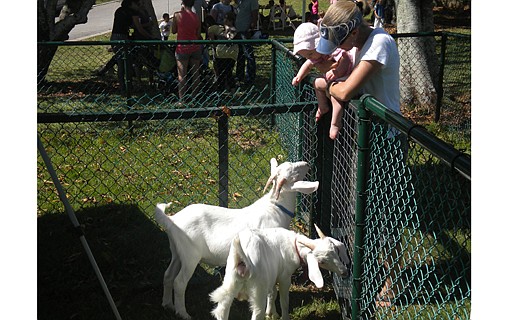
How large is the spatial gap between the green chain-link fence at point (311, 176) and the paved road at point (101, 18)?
10.2 m

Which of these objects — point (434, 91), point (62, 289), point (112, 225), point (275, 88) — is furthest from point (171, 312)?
point (434, 91)

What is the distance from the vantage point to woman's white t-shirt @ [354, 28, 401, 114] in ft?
11.2

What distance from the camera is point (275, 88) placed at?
7.99 metres

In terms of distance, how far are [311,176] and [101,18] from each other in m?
23.5

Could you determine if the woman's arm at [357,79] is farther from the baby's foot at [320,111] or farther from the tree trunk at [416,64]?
the tree trunk at [416,64]

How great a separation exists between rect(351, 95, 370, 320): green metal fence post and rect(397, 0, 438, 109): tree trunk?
6565 millimetres

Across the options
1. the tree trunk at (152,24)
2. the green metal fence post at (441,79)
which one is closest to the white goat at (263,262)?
the green metal fence post at (441,79)

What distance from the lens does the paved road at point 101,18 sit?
A: 2194 cm

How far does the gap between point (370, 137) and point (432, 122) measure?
6.15 meters

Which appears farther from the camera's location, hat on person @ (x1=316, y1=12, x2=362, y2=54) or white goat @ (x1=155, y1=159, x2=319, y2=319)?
white goat @ (x1=155, y1=159, x2=319, y2=319)

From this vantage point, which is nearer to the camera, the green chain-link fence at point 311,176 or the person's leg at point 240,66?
the green chain-link fence at point 311,176

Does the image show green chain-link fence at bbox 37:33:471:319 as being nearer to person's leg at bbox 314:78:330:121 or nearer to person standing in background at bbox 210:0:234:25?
person's leg at bbox 314:78:330:121

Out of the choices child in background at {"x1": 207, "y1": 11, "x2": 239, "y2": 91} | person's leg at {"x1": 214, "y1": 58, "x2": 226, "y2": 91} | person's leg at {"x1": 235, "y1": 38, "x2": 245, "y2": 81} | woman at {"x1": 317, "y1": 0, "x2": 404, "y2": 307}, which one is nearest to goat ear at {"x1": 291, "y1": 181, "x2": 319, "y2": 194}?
woman at {"x1": 317, "y1": 0, "x2": 404, "y2": 307}

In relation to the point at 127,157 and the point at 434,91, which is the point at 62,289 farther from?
the point at 434,91
